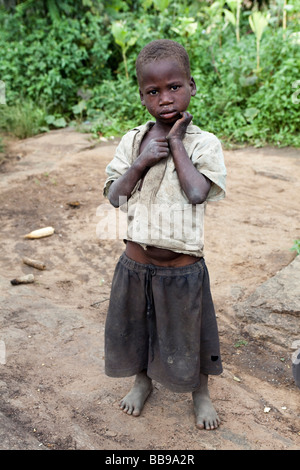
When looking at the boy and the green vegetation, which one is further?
the green vegetation

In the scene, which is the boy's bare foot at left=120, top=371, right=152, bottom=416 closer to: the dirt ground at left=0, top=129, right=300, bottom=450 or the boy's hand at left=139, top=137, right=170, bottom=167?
the dirt ground at left=0, top=129, right=300, bottom=450

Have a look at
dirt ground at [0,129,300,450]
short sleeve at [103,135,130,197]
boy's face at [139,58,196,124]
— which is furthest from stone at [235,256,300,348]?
boy's face at [139,58,196,124]

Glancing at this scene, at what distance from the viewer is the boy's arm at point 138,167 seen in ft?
5.87

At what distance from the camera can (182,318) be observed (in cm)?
196

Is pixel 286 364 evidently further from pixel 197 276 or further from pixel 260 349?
pixel 197 276

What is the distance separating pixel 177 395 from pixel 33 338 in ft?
2.81

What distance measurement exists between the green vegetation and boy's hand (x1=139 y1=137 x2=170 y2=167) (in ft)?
15.0

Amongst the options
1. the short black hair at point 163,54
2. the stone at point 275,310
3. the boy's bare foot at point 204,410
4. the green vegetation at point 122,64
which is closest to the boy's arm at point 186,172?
the short black hair at point 163,54

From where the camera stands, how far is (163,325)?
199cm

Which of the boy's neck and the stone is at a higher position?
the boy's neck

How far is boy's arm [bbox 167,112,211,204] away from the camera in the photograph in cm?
176

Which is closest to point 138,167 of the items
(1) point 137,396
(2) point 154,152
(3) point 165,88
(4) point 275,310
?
(2) point 154,152
